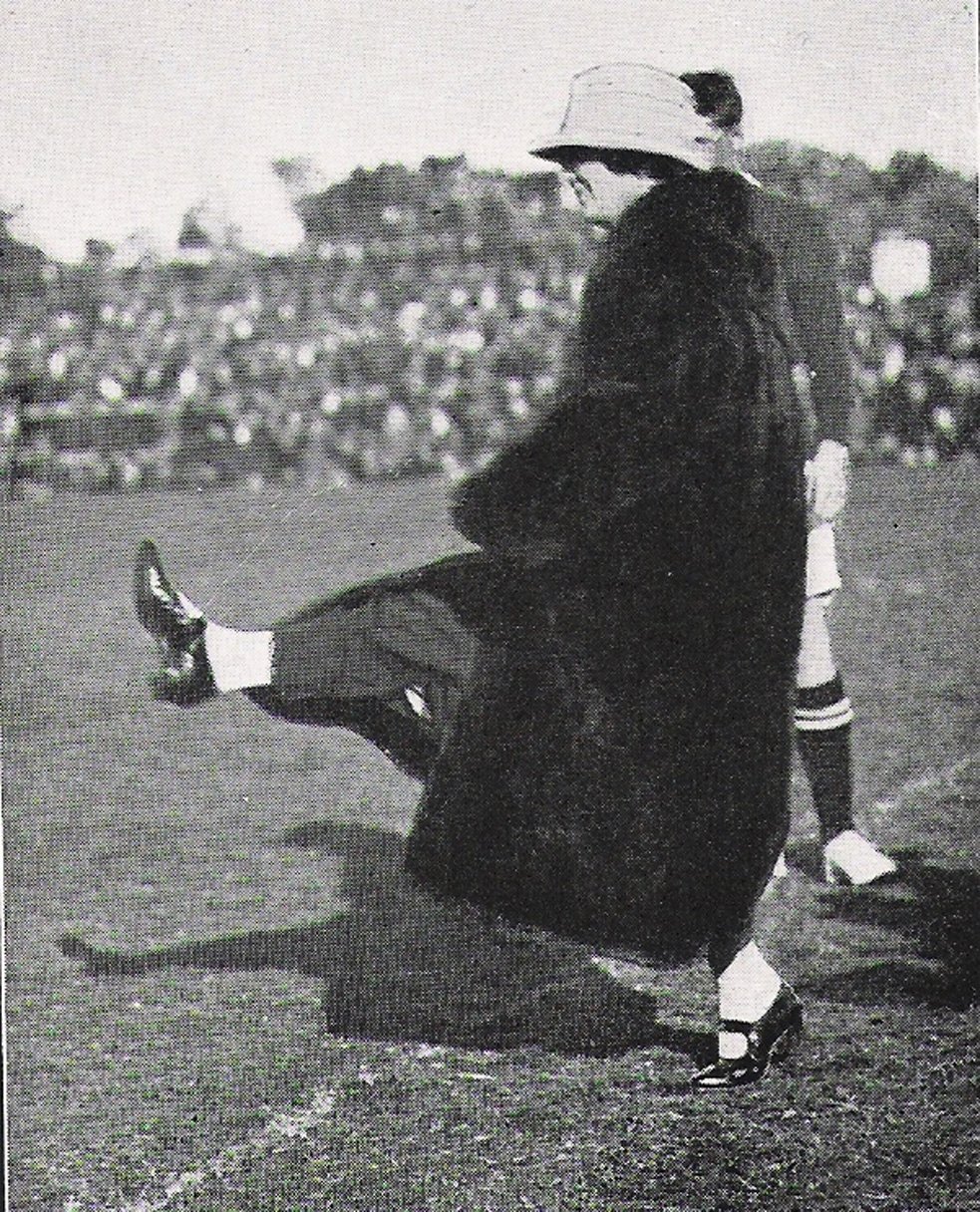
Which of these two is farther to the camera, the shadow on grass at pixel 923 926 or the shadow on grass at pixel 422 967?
the shadow on grass at pixel 923 926

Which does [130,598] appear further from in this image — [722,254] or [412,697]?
[722,254]

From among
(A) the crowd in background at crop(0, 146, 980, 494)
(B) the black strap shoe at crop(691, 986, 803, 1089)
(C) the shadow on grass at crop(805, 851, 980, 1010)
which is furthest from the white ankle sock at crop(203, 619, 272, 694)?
(C) the shadow on grass at crop(805, 851, 980, 1010)

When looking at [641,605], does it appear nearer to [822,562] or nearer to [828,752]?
[822,562]

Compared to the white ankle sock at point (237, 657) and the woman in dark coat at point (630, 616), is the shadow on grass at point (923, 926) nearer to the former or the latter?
the woman in dark coat at point (630, 616)

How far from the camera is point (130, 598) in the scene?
12.0 feet

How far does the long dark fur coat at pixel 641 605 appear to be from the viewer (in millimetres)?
3574

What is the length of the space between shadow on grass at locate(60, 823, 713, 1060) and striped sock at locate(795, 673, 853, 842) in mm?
557

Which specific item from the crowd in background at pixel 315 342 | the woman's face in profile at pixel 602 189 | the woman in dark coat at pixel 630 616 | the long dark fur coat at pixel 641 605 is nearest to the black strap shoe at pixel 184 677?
the woman in dark coat at pixel 630 616

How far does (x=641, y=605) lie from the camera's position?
3.62 m

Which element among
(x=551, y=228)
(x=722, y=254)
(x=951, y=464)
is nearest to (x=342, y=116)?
(x=551, y=228)

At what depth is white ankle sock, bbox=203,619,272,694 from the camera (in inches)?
144

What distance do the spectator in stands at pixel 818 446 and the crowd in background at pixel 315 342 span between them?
130 mm

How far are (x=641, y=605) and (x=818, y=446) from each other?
0.57 metres

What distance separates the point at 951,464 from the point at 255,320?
1560 mm
